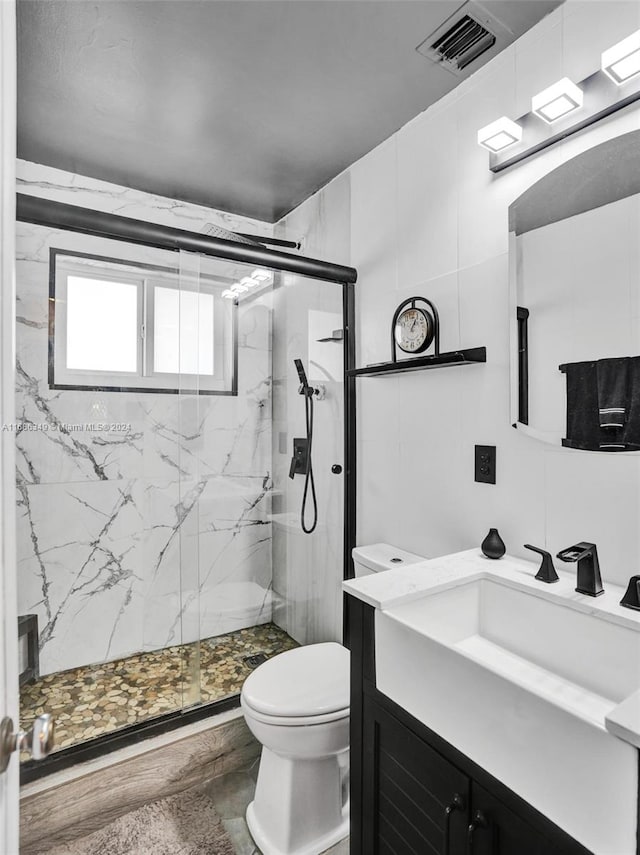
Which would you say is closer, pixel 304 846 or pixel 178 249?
pixel 304 846

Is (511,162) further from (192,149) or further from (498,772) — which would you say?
(498,772)

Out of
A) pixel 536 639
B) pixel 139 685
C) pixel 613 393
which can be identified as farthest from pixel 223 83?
pixel 139 685

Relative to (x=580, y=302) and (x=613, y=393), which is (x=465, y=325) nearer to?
(x=580, y=302)

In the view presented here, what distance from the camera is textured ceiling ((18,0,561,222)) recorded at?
1.40m

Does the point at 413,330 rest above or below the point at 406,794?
above

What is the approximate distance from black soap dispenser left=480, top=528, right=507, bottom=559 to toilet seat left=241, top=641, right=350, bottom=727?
67 cm

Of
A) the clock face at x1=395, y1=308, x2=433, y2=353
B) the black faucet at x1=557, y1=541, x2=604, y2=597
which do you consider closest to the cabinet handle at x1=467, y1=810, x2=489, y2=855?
the black faucet at x1=557, y1=541, x2=604, y2=597

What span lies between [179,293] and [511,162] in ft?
4.10

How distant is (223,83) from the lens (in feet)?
5.51

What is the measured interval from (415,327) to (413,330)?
0.05 feet

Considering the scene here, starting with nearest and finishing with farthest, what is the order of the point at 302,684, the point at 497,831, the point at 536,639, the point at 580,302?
the point at 497,831 → the point at 536,639 → the point at 580,302 → the point at 302,684

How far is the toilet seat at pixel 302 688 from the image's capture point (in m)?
1.51

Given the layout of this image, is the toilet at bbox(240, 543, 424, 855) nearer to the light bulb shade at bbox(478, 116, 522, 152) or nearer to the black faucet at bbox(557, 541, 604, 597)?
the black faucet at bbox(557, 541, 604, 597)

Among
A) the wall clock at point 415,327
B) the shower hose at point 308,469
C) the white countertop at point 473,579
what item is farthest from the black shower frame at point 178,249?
the white countertop at point 473,579
